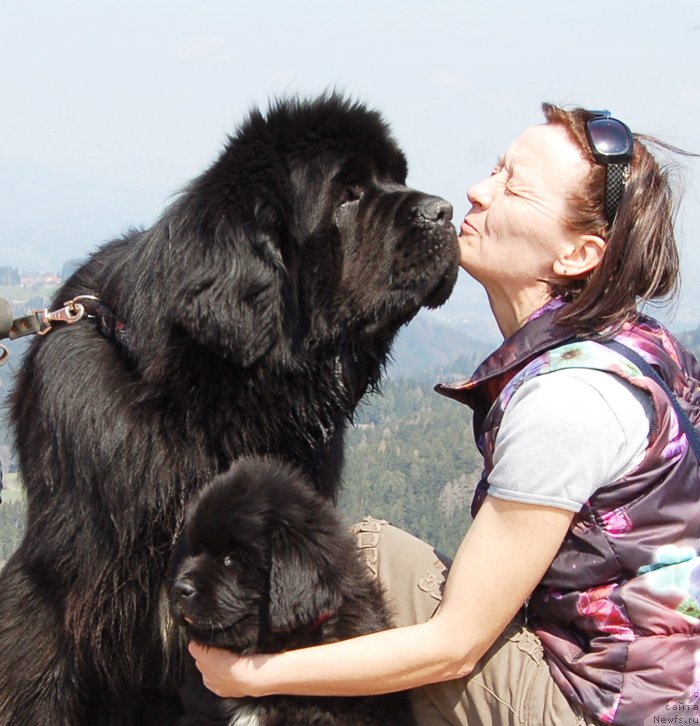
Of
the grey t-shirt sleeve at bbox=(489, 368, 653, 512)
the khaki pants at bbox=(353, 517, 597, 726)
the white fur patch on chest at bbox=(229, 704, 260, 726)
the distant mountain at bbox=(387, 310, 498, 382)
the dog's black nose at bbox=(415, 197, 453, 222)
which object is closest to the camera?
the grey t-shirt sleeve at bbox=(489, 368, 653, 512)

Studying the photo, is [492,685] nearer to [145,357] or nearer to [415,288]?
[415,288]

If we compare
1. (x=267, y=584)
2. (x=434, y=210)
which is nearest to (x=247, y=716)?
(x=267, y=584)

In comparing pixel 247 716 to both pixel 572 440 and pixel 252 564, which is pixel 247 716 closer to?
→ pixel 252 564

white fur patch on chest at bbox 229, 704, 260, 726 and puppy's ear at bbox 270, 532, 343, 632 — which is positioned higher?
puppy's ear at bbox 270, 532, 343, 632

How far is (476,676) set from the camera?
2.40 m

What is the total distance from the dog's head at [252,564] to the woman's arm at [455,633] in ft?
0.35

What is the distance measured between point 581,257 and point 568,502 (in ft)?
2.66

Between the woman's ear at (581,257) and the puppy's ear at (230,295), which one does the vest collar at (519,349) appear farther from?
the puppy's ear at (230,295)

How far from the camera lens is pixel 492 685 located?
7.73 feet

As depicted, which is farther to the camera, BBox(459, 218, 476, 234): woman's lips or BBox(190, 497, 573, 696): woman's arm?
BBox(459, 218, 476, 234): woman's lips

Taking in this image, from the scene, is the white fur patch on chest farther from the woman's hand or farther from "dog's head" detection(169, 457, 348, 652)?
"dog's head" detection(169, 457, 348, 652)

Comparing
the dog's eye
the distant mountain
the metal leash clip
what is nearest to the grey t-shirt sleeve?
the dog's eye

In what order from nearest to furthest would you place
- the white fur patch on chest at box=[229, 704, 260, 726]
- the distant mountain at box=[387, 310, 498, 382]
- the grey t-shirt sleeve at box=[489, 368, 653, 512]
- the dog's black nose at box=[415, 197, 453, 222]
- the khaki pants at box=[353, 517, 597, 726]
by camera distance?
1. the grey t-shirt sleeve at box=[489, 368, 653, 512]
2. the khaki pants at box=[353, 517, 597, 726]
3. the white fur patch on chest at box=[229, 704, 260, 726]
4. the dog's black nose at box=[415, 197, 453, 222]
5. the distant mountain at box=[387, 310, 498, 382]

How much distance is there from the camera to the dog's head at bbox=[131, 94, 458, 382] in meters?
2.43
